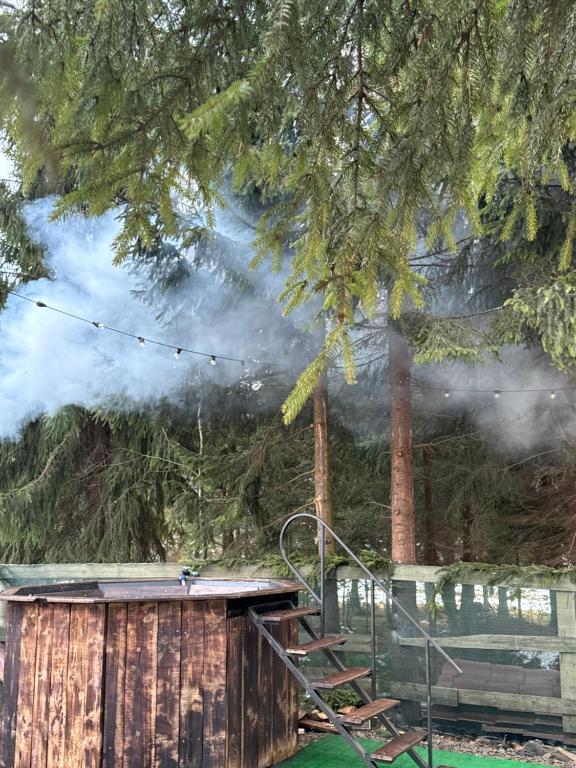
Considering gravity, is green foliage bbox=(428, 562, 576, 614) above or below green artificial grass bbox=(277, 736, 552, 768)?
above

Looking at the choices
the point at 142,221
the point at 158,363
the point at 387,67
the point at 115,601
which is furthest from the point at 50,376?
the point at 387,67

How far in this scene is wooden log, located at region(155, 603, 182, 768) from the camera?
4.10 m

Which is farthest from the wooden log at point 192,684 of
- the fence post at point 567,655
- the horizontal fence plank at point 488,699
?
the fence post at point 567,655

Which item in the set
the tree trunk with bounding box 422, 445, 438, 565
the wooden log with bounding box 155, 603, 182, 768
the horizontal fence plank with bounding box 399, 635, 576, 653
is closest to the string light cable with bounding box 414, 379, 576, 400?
the tree trunk with bounding box 422, 445, 438, 565

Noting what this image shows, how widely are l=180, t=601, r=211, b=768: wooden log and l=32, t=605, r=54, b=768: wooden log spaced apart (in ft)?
2.75

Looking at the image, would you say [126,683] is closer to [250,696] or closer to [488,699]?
[250,696]

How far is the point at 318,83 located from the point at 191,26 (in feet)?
1.93

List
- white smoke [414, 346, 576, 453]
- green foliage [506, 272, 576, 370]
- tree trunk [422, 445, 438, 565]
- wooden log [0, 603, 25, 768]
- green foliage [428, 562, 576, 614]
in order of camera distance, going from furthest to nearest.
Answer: tree trunk [422, 445, 438, 565] < white smoke [414, 346, 576, 453] < green foliage [506, 272, 576, 370] < green foliage [428, 562, 576, 614] < wooden log [0, 603, 25, 768]

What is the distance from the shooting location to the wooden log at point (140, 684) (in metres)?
4.08

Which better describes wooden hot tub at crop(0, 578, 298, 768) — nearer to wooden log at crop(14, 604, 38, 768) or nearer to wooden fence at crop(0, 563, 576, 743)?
wooden log at crop(14, 604, 38, 768)

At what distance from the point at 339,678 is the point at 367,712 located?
0.24m

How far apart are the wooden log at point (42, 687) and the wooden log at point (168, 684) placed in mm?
700

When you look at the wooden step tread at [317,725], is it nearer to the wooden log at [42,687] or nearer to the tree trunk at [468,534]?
the wooden log at [42,687]

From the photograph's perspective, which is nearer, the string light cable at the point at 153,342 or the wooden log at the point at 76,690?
the wooden log at the point at 76,690
